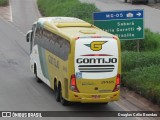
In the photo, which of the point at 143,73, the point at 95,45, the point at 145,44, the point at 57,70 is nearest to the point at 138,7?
the point at 145,44

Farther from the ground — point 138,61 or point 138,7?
point 138,61

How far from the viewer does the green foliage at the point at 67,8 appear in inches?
1812

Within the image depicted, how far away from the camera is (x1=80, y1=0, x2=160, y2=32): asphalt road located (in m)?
49.0

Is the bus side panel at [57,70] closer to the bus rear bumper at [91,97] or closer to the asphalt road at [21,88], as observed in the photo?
the bus rear bumper at [91,97]

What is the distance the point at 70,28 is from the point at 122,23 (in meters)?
6.03

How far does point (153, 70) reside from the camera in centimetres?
2530

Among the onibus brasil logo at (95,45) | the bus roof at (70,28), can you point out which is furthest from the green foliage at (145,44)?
the onibus brasil logo at (95,45)

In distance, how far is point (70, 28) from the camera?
23.5m

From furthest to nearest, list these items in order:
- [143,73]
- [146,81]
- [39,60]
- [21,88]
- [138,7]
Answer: [138,7] < [39,60] < [21,88] < [143,73] < [146,81]

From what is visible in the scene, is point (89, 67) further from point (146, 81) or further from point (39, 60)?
point (39, 60)

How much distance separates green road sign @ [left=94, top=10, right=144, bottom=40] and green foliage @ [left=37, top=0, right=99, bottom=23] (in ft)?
44.7

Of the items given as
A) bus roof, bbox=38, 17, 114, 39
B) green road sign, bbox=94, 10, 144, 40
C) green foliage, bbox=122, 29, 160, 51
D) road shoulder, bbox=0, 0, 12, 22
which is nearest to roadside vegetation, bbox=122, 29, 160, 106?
green road sign, bbox=94, 10, 144, 40

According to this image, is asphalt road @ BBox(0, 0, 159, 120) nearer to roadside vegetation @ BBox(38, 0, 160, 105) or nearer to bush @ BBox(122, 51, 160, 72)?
roadside vegetation @ BBox(38, 0, 160, 105)

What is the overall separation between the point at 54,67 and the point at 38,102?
1.71 meters
